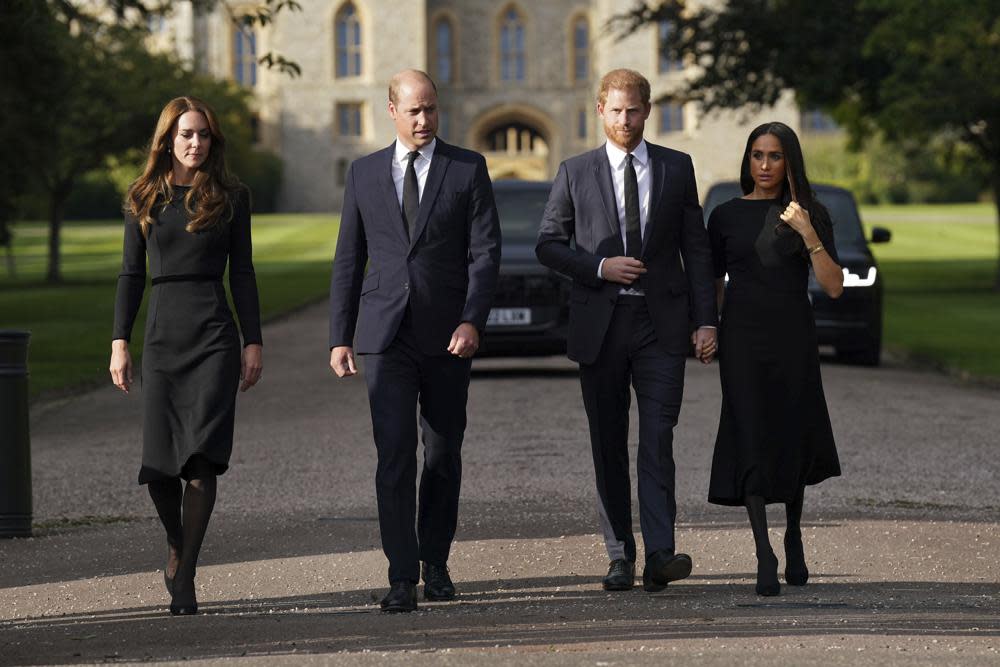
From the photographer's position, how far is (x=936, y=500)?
373 inches

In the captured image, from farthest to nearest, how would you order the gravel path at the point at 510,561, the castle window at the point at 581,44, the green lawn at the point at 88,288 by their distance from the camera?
the castle window at the point at 581,44, the green lawn at the point at 88,288, the gravel path at the point at 510,561

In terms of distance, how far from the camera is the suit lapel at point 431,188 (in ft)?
21.2

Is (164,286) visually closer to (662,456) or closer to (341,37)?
(662,456)

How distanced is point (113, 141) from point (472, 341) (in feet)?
116

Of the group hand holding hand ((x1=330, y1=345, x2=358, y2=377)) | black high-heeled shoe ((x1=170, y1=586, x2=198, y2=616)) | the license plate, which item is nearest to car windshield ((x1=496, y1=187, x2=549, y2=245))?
the license plate

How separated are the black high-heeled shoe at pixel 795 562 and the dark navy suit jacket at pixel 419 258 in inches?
57.0

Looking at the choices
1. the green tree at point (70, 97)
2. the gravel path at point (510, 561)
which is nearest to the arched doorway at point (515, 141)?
the green tree at point (70, 97)

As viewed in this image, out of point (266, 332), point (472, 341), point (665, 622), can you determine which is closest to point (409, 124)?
point (472, 341)

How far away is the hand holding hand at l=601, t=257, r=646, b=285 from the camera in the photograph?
21.8 ft

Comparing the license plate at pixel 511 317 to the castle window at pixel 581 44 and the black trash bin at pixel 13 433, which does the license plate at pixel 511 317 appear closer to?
the black trash bin at pixel 13 433

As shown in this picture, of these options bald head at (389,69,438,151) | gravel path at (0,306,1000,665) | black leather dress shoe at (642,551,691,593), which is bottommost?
gravel path at (0,306,1000,665)

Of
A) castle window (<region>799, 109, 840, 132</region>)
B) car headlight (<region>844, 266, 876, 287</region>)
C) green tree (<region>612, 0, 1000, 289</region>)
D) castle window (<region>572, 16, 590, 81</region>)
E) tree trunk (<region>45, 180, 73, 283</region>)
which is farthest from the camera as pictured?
castle window (<region>799, 109, 840, 132</region>)

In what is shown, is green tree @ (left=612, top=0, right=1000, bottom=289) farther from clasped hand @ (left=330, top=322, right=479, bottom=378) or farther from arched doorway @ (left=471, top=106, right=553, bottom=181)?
arched doorway @ (left=471, top=106, right=553, bottom=181)

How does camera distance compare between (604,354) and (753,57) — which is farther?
(753,57)
